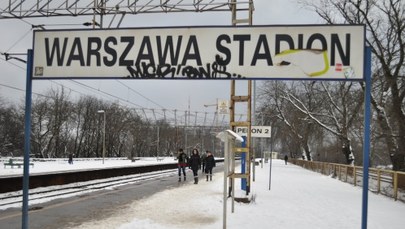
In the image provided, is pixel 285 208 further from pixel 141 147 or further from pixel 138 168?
pixel 141 147

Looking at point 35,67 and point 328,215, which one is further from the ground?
point 35,67

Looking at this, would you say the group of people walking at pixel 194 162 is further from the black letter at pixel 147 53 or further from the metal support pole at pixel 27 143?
the black letter at pixel 147 53

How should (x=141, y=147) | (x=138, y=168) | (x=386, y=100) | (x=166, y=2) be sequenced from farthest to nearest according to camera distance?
(x=141, y=147) < (x=138, y=168) < (x=386, y=100) < (x=166, y=2)

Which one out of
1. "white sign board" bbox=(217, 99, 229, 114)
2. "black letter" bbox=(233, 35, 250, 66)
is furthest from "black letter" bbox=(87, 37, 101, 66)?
"white sign board" bbox=(217, 99, 229, 114)

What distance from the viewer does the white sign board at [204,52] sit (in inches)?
221

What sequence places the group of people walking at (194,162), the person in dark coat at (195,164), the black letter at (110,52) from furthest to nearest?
the group of people walking at (194,162)
the person in dark coat at (195,164)
the black letter at (110,52)

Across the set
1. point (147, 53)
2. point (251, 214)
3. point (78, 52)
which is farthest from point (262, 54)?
point (251, 214)

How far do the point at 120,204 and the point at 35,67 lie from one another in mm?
8210

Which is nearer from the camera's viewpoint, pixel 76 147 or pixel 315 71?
pixel 315 71

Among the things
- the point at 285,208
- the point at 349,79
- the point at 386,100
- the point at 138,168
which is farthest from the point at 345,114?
the point at 349,79

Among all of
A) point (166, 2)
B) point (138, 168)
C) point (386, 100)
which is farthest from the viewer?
point (138, 168)

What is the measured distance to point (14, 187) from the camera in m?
16.3

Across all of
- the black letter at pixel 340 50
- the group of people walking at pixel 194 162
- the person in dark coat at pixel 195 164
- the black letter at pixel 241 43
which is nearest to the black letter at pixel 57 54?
the black letter at pixel 241 43

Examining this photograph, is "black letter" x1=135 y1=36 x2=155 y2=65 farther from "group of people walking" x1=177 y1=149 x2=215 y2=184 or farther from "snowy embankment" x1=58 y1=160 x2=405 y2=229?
"group of people walking" x1=177 y1=149 x2=215 y2=184
